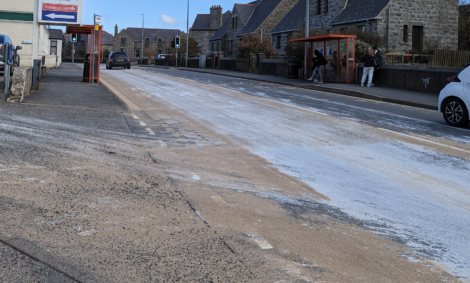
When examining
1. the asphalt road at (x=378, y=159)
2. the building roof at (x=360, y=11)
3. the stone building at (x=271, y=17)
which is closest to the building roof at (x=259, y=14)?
the stone building at (x=271, y=17)

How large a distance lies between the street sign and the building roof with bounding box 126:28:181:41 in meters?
102

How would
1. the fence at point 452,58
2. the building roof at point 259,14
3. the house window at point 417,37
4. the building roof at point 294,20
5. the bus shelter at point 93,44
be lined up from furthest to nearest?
the building roof at point 259,14 → the building roof at point 294,20 → the house window at point 417,37 → the bus shelter at point 93,44 → the fence at point 452,58

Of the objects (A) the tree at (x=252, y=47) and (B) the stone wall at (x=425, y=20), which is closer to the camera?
(B) the stone wall at (x=425, y=20)

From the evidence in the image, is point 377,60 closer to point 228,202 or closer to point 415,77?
point 415,77

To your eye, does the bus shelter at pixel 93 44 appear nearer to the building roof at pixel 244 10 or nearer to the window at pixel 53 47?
the window at pixel 53 47

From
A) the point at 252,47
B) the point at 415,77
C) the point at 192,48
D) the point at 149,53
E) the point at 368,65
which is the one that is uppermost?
the point at 149,53

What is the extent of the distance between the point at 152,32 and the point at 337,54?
104 meters

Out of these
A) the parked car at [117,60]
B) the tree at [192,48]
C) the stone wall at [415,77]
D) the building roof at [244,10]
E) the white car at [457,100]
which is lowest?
the white car at [457,100]

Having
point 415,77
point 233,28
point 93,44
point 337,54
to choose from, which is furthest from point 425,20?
point 233,28

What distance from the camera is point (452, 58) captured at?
21281mm

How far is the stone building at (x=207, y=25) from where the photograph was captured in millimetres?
100438

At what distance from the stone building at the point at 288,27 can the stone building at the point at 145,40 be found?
211 feet

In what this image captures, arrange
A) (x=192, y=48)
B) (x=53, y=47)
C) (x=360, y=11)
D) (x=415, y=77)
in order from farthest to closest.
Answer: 1. (x=192, y=48)
2. (x=53, y=47)
3. (x=360, y=11)
4. (x=415, y=77)

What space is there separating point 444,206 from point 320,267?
231 cm
